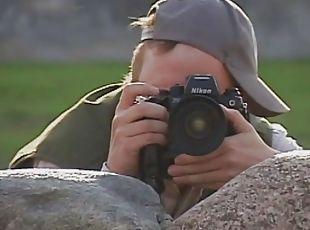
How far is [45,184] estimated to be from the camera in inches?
56.4

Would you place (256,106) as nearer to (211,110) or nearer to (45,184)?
(211,110)

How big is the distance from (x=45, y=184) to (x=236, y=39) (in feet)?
2.07

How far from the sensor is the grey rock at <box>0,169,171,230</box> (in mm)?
1384

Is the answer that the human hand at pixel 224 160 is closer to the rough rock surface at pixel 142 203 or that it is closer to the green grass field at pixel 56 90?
the rough rock surface at pixel 142 203

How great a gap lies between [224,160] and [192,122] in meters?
0.08

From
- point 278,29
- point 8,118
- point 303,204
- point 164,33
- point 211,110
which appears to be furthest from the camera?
point 278,29

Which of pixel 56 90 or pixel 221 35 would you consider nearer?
pixel 221 35

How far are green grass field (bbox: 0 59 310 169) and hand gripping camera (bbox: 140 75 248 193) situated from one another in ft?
14.3

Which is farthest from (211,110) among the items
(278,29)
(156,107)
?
(278,29)

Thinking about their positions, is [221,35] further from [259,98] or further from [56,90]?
[56,90]

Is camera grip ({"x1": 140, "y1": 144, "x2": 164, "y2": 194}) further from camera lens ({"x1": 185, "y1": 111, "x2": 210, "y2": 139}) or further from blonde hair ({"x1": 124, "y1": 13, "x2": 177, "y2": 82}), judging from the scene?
blonde hair ({"x1": 124, "y1": 13, "x2": 177, "y2": 82})

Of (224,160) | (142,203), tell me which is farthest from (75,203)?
(224,160)

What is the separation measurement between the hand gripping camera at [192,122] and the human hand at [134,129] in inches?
0.7

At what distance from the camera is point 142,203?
1438mm
